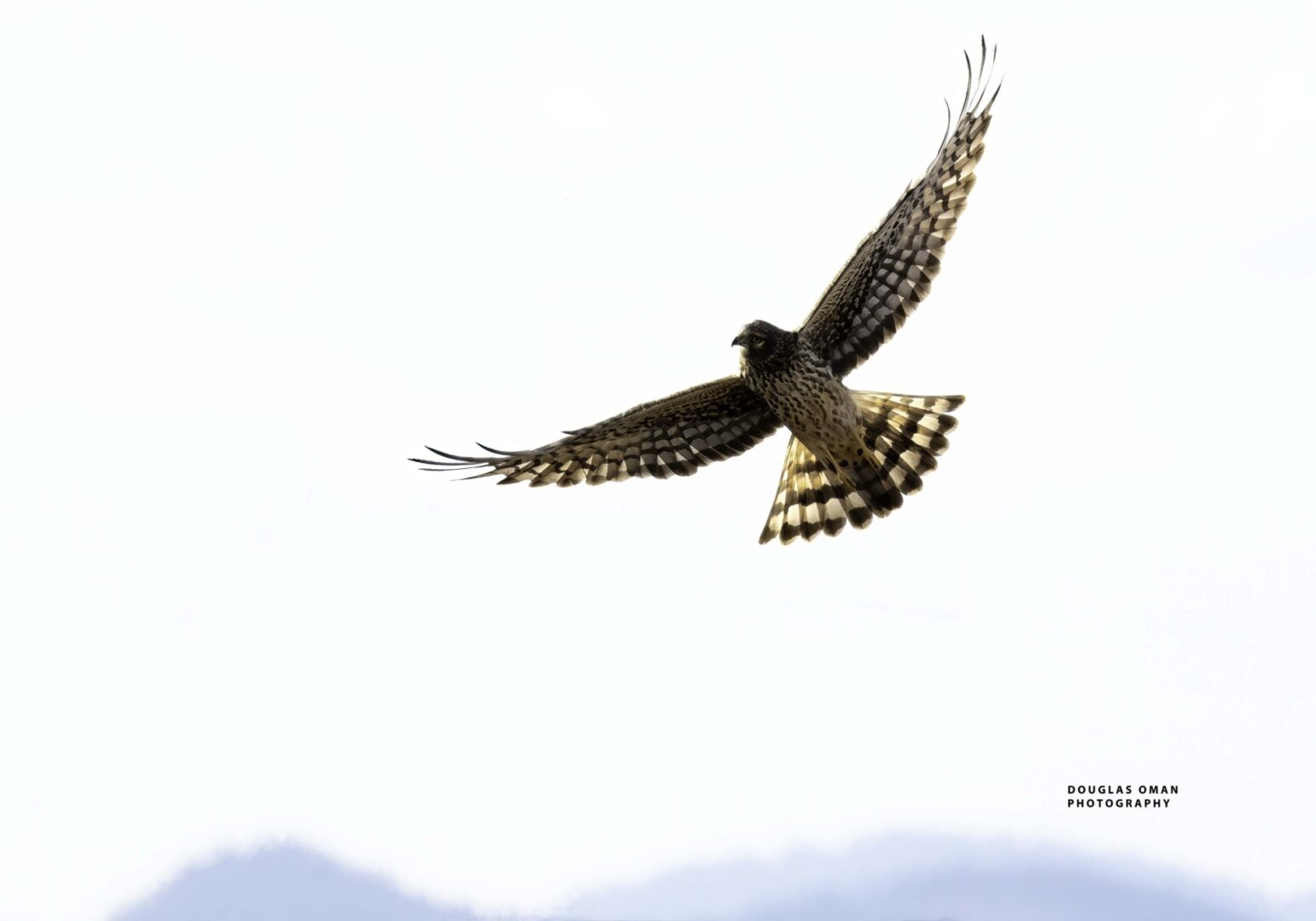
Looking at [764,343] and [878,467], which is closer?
[764,343]

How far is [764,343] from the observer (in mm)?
20438

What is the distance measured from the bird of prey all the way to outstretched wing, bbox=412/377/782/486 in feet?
0.03

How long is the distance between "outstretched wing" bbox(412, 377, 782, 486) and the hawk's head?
496mm

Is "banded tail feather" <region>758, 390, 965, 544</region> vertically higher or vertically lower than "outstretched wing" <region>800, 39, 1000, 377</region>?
lower

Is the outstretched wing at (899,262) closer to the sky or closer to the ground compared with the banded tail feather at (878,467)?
closer to the sky

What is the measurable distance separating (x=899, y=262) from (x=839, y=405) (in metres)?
1.33

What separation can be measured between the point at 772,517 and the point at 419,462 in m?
3.55

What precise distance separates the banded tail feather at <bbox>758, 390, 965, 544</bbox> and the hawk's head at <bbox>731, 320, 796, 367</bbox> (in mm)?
764

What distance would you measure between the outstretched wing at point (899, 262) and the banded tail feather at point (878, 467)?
0.50 m

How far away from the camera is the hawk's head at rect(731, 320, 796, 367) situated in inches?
804

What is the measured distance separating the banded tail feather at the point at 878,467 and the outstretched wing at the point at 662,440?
0.58 meters

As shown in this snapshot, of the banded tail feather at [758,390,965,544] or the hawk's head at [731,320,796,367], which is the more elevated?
the hawk's head at [731,320,796,367]

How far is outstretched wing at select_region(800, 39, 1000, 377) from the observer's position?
2059 cm

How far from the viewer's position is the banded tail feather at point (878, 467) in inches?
814
